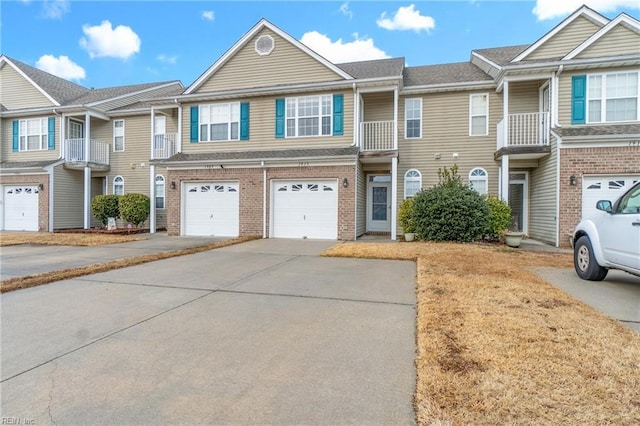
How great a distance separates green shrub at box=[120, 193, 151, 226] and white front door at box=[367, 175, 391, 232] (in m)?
10.5

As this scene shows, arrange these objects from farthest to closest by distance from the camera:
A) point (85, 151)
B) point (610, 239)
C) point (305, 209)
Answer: point (85, 151), point (305, 209), point (610, 239)

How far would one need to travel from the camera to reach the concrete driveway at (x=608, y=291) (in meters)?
4.13

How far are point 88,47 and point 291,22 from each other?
50.6 feet

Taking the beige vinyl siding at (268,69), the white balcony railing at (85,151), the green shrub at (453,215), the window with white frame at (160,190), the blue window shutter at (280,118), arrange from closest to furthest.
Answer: the green shrub at (453,215)
the beige vinyl siding at (268,69)
the blue window shutter at (280,118)
the white balcony railing at (85,151)
the window with white frame at (160,190)

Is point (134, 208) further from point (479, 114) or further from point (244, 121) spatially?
point (479, 114)

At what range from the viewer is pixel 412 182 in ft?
45.8

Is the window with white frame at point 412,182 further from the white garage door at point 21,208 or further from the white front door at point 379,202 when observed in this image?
the white garage door at point 21,208

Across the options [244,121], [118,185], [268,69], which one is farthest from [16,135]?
[268,69]

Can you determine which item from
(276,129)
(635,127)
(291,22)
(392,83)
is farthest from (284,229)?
(635,127)

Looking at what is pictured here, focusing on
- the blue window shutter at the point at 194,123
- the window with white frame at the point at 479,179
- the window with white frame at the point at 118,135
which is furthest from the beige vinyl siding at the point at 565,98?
the window with white frame at the point at 118,135

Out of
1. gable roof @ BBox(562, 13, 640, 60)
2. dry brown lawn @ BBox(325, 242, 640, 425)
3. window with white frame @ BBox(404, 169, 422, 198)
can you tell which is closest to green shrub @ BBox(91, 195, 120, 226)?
window with white frame @ BBox(404, 169, 422, 198)

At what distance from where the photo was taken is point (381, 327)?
3.77 metres

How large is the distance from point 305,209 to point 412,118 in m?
5.87

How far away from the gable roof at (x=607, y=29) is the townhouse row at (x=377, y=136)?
0.12ft
